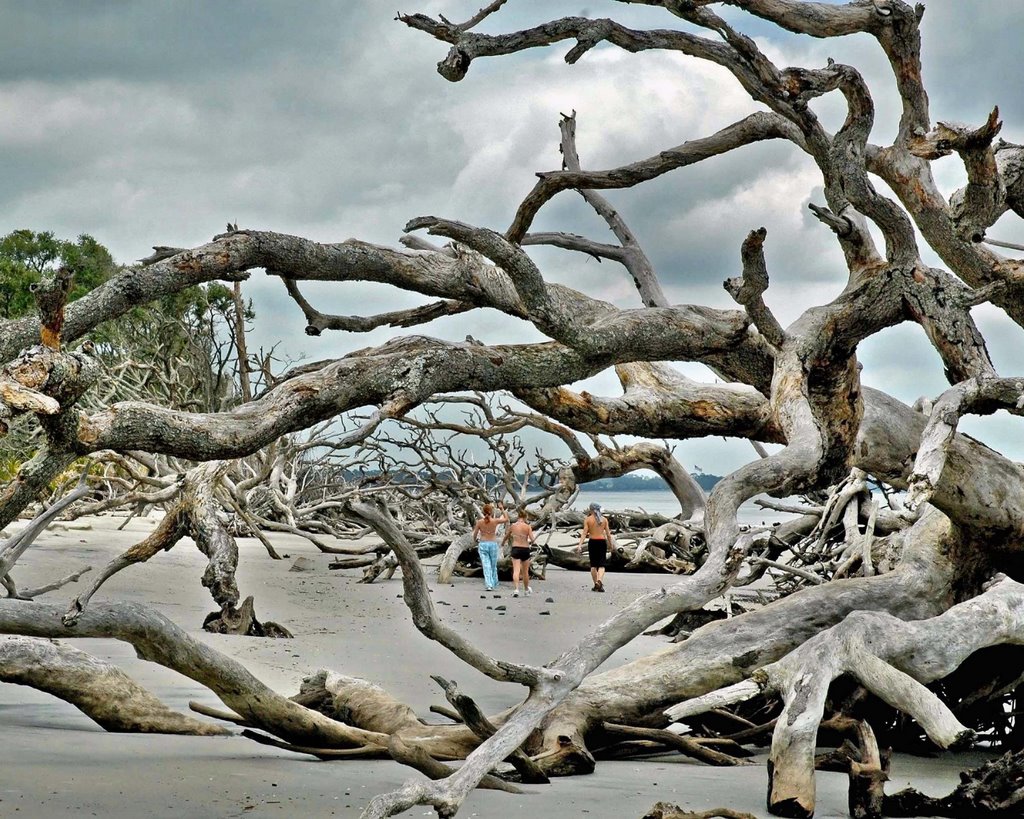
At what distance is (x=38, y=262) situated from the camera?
32.4 meters

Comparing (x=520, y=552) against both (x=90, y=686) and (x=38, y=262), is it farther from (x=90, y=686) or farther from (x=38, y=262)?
(x=38, y=262)

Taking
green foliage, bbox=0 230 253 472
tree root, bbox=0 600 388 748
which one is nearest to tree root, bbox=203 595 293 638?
tree root, bbox=0 600 388 748

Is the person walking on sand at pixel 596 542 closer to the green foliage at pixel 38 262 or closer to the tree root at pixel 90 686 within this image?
the tree root at pixel 90 686

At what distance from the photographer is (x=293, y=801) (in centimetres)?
524

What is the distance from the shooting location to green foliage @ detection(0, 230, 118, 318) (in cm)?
2948

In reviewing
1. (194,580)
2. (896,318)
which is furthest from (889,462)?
(194,580)

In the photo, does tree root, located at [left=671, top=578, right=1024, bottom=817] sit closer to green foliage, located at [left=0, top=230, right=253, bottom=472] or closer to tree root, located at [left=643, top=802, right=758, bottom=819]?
tree root, located at [left=643, top=802, right=758, bottom=819]

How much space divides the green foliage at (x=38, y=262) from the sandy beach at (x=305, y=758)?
55.2 feet

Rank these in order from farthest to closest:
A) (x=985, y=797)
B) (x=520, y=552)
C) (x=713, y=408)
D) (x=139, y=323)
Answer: (x=139, y=323) → (x=520, y=552) → (x=713, y=408) → (x=985, y=797)


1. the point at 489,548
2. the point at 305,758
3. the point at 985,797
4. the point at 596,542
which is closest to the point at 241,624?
the point at 305,758

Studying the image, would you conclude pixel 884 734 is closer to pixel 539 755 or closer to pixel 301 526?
pixel 539 755

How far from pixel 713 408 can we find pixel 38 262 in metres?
28.2

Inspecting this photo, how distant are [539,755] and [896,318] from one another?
3.58 m

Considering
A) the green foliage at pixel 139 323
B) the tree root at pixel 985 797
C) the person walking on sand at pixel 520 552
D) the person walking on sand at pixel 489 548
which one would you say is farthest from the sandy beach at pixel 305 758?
the green foliage at pixel 139 323
